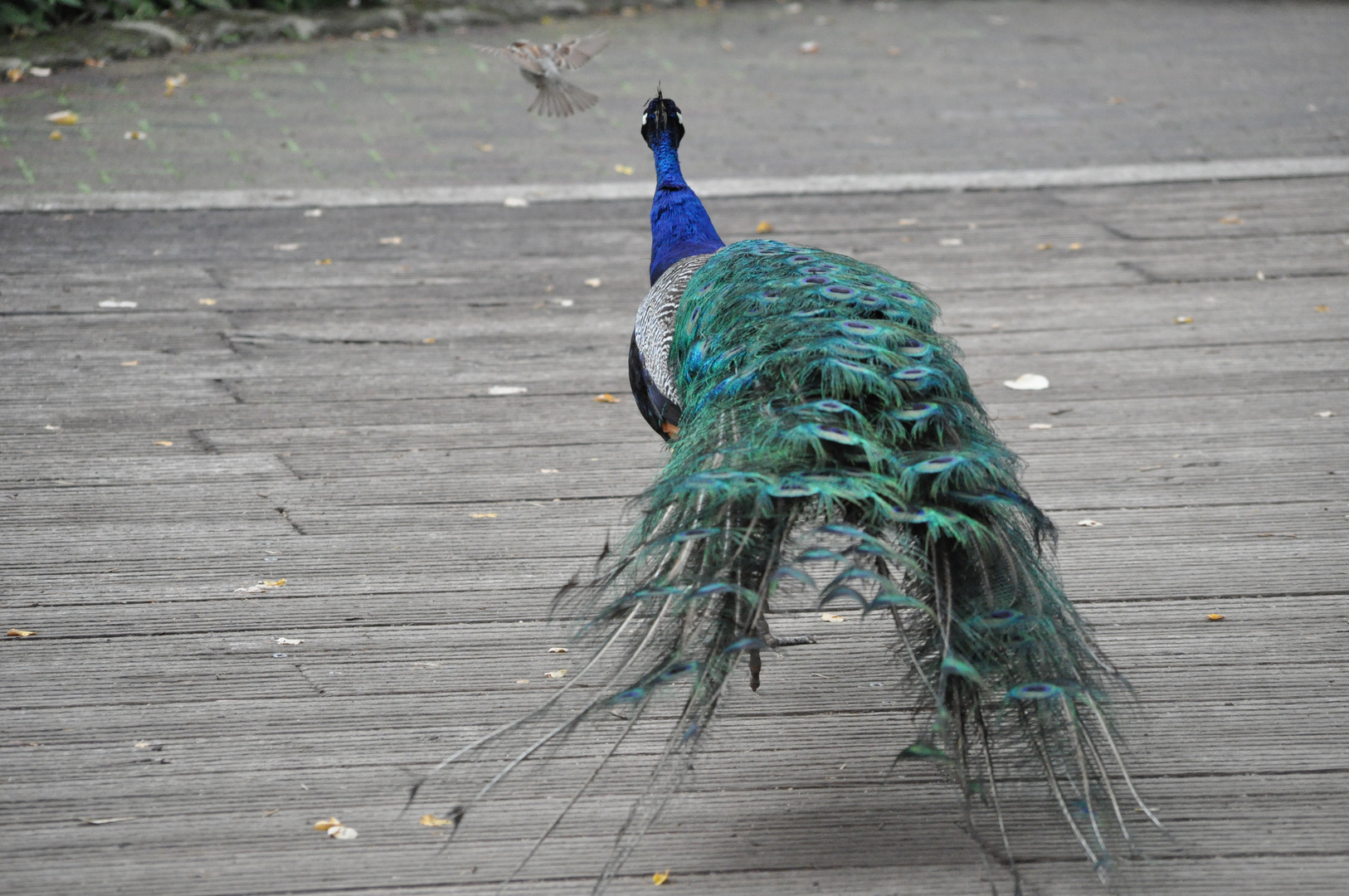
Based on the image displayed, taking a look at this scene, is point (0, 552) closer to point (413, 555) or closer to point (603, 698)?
point (413, 555)

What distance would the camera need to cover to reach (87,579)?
11.6 ft

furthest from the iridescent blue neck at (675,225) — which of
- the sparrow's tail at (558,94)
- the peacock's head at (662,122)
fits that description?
the sparrow's tail at (558,94)

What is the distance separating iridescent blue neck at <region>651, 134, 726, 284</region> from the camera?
160 inches

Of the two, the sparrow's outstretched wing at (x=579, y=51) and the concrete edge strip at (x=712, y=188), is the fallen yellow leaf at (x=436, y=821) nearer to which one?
the sparrow's outstretched wing at (x=579, y=51)

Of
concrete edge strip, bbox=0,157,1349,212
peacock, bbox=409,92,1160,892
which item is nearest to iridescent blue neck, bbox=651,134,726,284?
peacock, bbox=409,92,1160,892

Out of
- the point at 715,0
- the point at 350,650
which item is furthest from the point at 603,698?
the point at 715,0

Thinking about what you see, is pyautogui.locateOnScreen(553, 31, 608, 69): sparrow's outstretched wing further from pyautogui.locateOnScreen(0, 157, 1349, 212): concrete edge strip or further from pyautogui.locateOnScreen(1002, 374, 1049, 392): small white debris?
pyautogui.locateOnScreen(0, 157, 1349, 212): concrete edge strip

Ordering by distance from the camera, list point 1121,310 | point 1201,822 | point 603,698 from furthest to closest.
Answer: point 1121,310 < point 1201,822 < point 603,698

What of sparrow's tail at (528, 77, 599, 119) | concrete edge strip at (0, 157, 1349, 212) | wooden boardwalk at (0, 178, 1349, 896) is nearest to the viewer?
wooden boardwalk at (0, 178, 1349, 896)

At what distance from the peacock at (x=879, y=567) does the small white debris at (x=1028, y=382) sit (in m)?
2.24

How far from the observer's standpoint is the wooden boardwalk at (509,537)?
2.56 meters

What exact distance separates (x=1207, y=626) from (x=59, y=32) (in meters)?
8.76

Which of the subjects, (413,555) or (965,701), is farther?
(413,555)

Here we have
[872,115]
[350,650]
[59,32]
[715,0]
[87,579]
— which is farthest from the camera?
[715,0]
